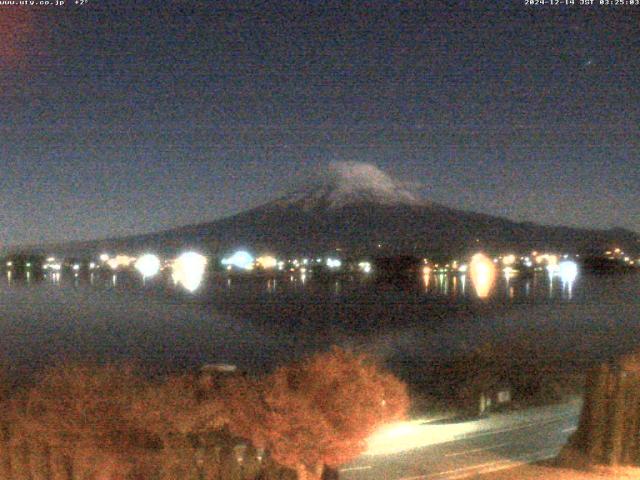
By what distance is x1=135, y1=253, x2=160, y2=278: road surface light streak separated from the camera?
5174 cm

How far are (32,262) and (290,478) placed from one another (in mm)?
50319

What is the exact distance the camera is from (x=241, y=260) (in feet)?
163

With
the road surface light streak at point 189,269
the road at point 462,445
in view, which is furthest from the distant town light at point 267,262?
the road at point 462,445

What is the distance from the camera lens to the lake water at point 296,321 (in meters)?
20.0

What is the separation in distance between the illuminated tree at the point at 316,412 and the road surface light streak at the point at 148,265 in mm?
43302

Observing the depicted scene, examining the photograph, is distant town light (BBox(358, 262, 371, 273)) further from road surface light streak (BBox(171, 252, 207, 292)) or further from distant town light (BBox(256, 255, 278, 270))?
road surface light streak (BBox(171, 252, 207, 292))

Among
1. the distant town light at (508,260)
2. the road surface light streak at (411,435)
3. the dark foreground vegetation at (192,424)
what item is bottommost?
the road surface light streak at (411,435)

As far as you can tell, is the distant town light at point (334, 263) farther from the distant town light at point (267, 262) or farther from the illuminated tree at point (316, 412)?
the illuminated tree at point (316, 412)

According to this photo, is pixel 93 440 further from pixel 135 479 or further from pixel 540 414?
pixel 540 414

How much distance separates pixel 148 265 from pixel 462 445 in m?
46.3

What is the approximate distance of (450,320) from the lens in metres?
27.8

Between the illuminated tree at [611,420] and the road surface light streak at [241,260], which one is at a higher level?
the road surface light streak at [241,260]

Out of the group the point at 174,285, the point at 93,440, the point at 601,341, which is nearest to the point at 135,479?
the point at 93,440

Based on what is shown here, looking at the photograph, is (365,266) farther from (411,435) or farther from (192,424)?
(192,424)
